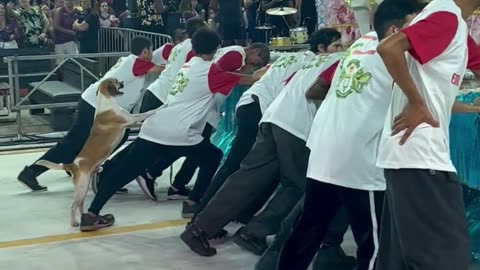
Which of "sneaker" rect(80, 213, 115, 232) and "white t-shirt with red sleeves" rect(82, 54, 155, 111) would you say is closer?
"sneaker" rect(80, 213, 115, 232)

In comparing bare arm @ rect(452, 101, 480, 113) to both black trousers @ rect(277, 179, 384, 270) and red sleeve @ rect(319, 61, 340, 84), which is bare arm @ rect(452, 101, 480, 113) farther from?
red sleeve @ rect(319, 61, 340, 84)

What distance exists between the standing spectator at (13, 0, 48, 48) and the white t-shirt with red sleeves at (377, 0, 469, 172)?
986 cm

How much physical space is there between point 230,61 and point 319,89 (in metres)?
1.68

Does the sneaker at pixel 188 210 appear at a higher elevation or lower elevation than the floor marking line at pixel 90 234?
higher

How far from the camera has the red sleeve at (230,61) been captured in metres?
5.71

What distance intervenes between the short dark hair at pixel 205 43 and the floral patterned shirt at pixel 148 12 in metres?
6.09

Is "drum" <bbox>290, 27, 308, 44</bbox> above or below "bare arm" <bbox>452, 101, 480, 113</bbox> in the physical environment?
below

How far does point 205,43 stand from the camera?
5.66 m

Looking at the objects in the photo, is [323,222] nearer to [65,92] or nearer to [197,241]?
[197,241]

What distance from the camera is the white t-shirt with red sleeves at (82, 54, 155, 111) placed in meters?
6.47

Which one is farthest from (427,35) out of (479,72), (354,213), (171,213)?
(171,213)

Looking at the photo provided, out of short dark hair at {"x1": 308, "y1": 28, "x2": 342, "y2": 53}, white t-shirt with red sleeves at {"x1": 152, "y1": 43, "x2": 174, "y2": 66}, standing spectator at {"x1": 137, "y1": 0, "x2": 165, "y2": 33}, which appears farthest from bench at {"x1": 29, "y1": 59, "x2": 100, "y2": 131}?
short dark hair at {"x1": 308, "y1": 28, "x2": 342, "y2": 53}

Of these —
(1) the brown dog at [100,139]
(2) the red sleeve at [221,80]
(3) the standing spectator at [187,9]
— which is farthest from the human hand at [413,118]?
(3) the standing spectator at [187,9]

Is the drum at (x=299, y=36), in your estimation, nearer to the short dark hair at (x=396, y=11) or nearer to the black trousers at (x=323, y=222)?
the black trousers at (x=323, y=222)
